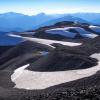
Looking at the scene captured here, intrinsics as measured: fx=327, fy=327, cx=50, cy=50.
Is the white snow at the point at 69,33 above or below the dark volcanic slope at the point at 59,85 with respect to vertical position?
below

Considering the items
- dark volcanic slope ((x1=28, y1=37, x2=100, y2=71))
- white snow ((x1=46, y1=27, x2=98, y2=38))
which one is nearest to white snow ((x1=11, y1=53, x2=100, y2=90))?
dark volcanic slope ((x1=28, y1=37, x2=100, y2=71))

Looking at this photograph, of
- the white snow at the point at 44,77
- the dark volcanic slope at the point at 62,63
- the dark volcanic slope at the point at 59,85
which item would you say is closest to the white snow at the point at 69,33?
the dark volcanic slope at the point at 59,85

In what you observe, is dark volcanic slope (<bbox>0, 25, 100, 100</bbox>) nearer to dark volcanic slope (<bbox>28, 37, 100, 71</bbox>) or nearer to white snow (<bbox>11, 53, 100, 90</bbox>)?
dark volcanic slope (<bbox>28, 37, 100, 71</bbox>)

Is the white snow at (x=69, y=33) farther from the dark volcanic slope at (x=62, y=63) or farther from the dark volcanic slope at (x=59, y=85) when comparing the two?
the dark volcanic slope at (x=62, y=63)

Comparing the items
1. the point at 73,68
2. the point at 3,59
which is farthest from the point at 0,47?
the point at 73,68

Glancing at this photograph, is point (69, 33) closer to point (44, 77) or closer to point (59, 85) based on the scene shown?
point (44, 77)

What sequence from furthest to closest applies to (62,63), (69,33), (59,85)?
(69,33)
(62,63)
(59,85)

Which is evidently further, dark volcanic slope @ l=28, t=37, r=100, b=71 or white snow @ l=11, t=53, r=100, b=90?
dark volcanic slope @ l=28, t=37, r=100, b=71

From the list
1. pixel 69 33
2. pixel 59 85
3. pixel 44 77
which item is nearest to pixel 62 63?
pixel 44 77
